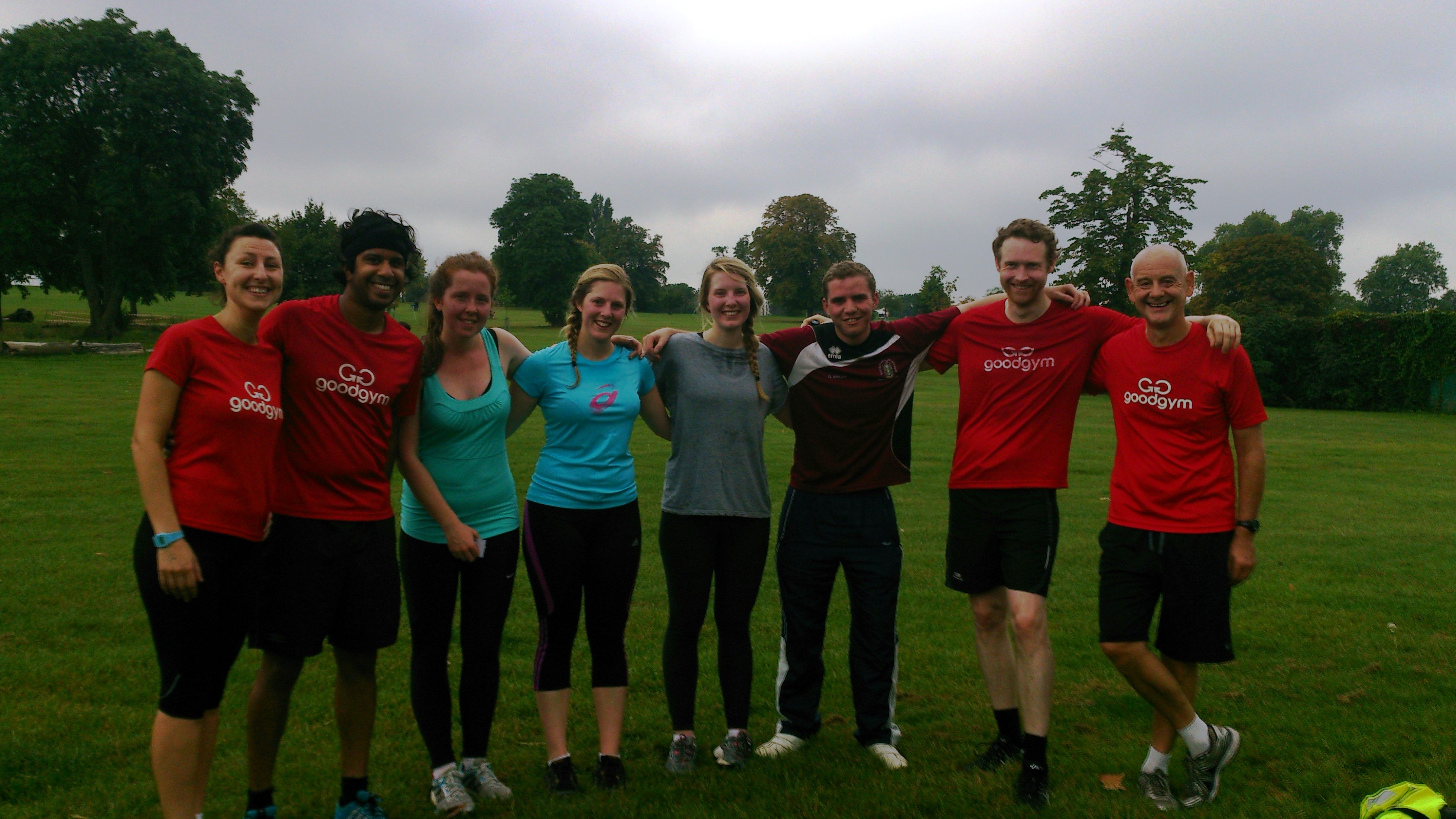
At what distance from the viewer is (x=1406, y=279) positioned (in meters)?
106

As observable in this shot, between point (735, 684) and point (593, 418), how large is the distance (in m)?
1.53

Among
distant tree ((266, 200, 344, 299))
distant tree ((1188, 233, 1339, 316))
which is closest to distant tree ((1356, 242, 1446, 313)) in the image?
distant tree ((1188, 233, 1339, 316))

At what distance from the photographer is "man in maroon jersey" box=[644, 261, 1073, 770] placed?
469 centimetres

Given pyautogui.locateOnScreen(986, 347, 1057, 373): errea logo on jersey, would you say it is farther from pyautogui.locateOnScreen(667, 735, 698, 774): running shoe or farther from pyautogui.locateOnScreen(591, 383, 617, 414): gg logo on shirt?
pyautogui.locateOnScreen(667, 735, 698, 774): running shoe

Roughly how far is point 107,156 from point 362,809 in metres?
45.3

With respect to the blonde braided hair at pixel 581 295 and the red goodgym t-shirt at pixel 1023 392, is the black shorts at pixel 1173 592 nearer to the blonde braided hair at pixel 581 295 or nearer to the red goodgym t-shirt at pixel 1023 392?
the red goodgym t-shirt at pixel 1023 392

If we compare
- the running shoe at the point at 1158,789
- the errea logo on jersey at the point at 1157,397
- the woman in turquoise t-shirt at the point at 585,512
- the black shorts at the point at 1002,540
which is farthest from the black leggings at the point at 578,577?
the running shoe at the point at 1158,789

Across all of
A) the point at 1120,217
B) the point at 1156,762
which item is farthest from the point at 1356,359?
the point at 1156,762

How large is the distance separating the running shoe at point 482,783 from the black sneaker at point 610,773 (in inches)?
15.9

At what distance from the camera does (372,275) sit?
3.73 meters

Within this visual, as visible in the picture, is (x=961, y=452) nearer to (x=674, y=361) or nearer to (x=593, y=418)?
(x=674, y=361)

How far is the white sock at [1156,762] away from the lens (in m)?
4.23

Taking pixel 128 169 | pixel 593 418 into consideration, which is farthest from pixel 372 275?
pixel 128 169

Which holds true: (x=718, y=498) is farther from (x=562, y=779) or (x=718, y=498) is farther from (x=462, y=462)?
(x=562, y=779)
